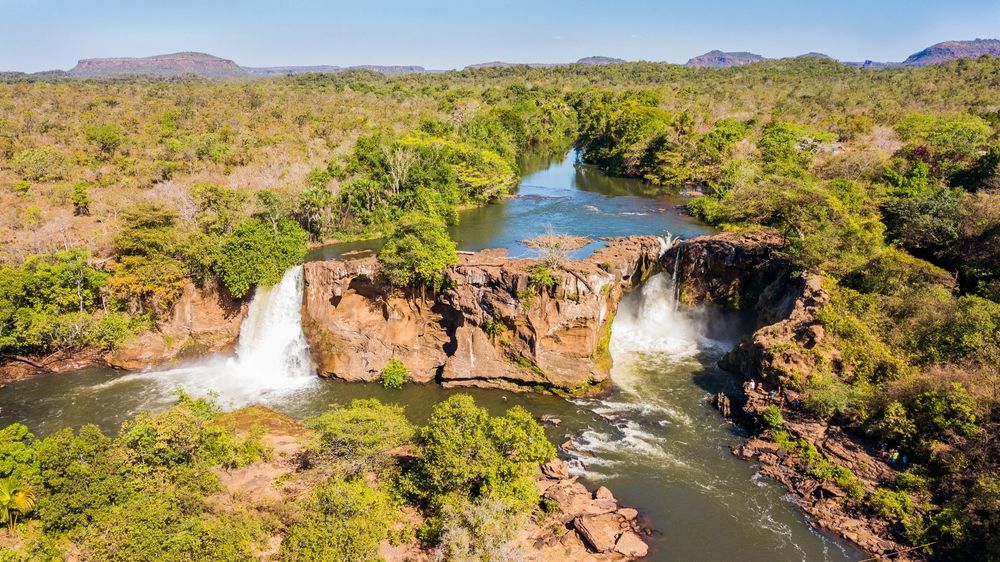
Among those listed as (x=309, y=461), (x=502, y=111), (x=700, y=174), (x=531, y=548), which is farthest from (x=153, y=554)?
(x=502, y=111)

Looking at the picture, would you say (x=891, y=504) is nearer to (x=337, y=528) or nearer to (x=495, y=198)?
(x=337, y=528)

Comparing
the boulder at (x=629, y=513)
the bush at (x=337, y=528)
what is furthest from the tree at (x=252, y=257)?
the boulder at (x=629, y=513)

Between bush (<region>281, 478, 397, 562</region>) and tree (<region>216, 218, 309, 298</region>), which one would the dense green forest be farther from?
bush (<region>281, 478, 397, 562</region>)

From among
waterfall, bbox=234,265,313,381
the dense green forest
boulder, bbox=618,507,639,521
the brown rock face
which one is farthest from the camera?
the brown rock face

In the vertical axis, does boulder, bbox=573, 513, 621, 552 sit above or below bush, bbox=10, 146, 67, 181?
below

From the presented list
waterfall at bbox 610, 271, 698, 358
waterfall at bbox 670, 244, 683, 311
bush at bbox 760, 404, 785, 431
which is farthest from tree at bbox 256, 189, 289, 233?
bush at bbox 760, 404, 785, 431

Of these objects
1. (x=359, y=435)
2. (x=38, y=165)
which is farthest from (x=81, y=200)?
(x=359, y=435)
